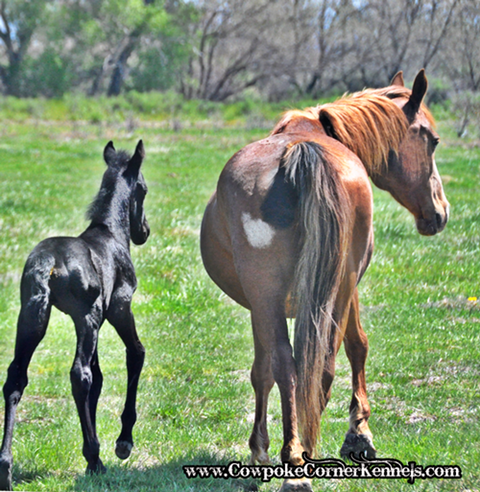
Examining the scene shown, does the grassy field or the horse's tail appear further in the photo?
the grassy field

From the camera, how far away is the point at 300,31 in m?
36.4

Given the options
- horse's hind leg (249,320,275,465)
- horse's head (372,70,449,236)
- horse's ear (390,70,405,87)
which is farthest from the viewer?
horse's ear (390,70,405,87)

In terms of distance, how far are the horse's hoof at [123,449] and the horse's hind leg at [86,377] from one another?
0.26 metres

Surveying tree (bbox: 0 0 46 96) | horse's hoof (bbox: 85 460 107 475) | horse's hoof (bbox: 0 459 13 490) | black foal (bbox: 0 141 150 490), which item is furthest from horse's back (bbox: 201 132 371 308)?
tree (bbox: 0 0 46 96)

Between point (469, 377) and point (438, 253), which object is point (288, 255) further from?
point (438, 253)

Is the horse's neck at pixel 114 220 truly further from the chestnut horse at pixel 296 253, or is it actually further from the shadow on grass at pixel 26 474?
the shadow on grass at pixel 26 474

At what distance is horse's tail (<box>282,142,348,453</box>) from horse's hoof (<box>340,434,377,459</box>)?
0.91 meters

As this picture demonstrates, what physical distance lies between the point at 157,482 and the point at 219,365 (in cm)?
232

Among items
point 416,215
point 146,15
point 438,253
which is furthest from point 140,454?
point 146,15

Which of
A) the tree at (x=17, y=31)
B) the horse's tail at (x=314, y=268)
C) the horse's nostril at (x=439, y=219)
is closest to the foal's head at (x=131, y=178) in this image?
the horse's tail at (x=314, y=268)

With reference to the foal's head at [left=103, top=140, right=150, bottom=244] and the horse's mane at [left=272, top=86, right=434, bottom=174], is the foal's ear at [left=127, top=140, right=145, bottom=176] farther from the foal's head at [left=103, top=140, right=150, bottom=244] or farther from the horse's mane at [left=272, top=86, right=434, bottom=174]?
the horse's mane at [left=272, top=86, right=434, bottom=174]

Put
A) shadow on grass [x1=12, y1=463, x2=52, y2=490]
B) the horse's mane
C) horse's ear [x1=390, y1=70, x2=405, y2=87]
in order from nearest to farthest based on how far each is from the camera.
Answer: shadow on grass [x1=12, y1=463, x2=52, y2=490], the horse's mane, horse's ear [x1=390, y1=70, x2=405, y2=87]

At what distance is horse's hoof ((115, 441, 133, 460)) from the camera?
388cm

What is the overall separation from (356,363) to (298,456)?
1285mm
